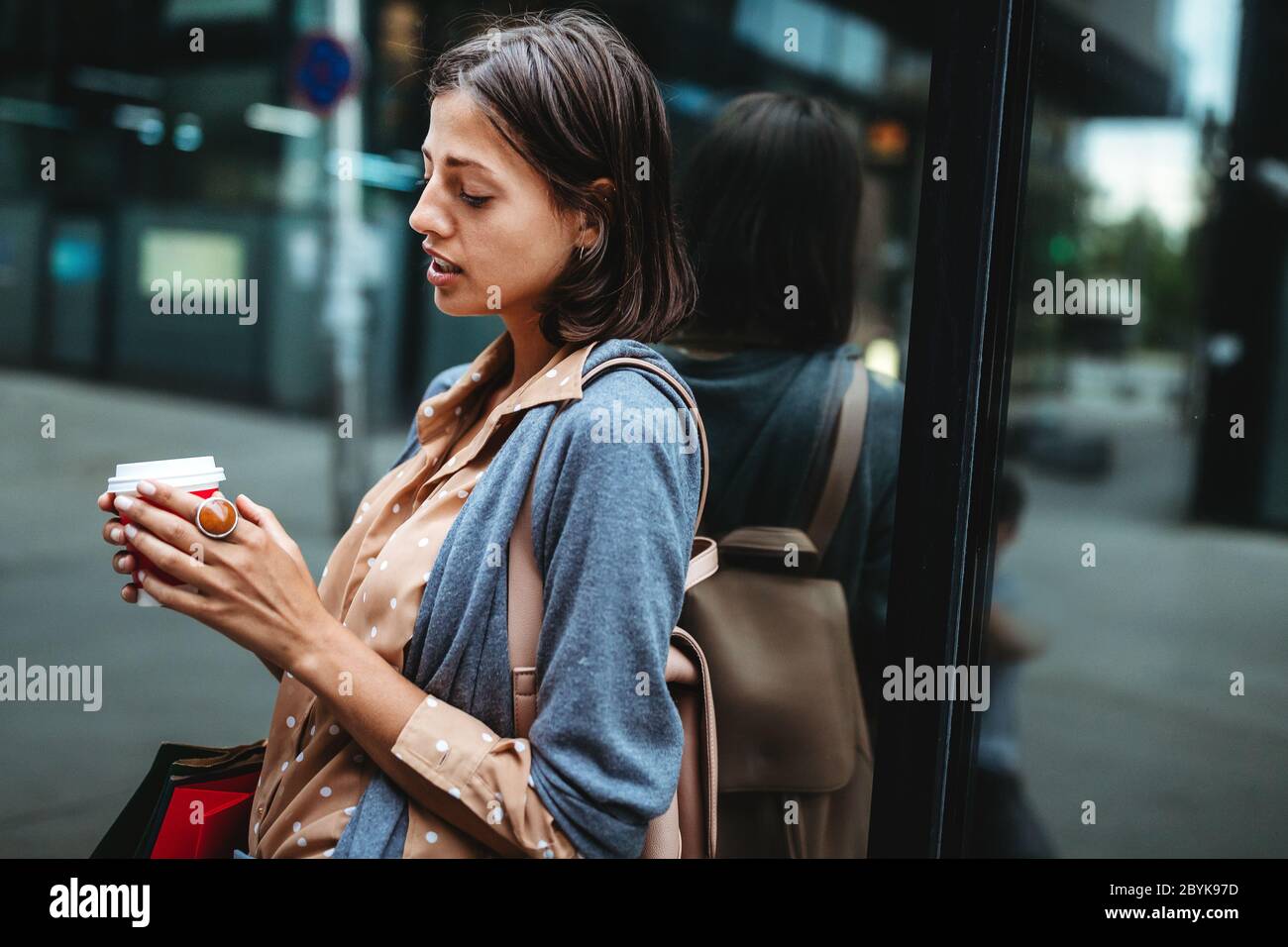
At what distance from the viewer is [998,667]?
2693mm

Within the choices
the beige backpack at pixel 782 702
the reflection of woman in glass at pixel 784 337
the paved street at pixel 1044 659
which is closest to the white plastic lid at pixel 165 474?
the beige backpack at pixel 782 702

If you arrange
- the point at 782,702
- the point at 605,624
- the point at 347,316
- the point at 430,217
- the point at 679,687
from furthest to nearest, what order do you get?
the point at 347,316 < the point at 782,702 < the point at 679,687 < the point at 430,217 < the point at 605,624

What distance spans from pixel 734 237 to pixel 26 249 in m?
11.7

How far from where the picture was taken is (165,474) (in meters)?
1.27

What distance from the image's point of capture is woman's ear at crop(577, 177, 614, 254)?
1394 millimetres

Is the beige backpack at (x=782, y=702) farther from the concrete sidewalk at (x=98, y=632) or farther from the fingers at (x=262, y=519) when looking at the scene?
the concrete sidewalk at (x=98, y=632)

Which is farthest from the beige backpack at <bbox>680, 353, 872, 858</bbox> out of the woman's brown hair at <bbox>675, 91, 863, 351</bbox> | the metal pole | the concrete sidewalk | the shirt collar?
the metal pole

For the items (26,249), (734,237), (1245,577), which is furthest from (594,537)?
(26,249)

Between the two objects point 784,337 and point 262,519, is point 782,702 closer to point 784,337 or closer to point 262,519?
point 784,337

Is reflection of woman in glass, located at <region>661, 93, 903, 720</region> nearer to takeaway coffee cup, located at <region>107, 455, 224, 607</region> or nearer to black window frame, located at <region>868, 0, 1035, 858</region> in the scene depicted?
black window frame, located at <region>868, 0, 1035, 858</region>

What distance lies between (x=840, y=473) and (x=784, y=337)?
0.83ft

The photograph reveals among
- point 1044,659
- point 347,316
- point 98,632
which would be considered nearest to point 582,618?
point 98,632

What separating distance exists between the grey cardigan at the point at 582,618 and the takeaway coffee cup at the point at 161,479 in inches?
10.2
